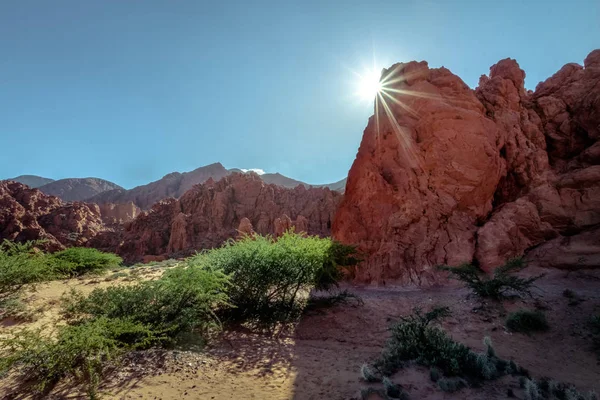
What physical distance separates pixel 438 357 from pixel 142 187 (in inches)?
4459

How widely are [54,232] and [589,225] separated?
57.3 m

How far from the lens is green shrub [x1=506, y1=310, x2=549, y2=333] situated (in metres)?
8.00

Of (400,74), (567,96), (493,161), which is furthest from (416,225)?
(567,96)

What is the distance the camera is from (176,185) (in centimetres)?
10631

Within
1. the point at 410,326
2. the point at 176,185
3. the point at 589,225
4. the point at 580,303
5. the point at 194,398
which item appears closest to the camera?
the point at 194,398

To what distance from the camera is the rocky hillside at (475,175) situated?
13.3m

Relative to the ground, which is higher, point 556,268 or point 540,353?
point 556,268

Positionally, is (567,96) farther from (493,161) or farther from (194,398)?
(194,398)

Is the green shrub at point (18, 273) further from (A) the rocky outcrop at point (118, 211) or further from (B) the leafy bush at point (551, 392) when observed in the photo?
(A) the rocky outcrop at point (118, 211)

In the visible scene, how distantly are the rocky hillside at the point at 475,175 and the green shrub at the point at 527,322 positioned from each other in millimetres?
4541

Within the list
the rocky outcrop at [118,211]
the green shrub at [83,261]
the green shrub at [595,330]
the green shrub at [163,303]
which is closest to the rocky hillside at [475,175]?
the green shrub at [595,330]

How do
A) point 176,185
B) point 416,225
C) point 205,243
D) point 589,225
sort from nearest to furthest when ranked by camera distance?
point 589,225
point 416,225
point 205,243
point 176,185

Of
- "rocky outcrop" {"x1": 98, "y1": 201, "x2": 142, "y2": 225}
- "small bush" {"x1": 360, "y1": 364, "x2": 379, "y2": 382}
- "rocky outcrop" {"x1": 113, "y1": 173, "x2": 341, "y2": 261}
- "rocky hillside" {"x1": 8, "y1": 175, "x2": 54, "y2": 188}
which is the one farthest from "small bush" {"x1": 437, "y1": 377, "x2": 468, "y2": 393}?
"rocky hillside" {"x1": 8, "y1": 175, "x2": 54, "y2": 188}

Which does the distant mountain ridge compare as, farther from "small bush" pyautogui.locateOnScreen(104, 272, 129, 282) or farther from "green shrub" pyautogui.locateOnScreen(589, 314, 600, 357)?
"green shrub" pyautogui.locateOnScreen(589, 314, 600, 357)
